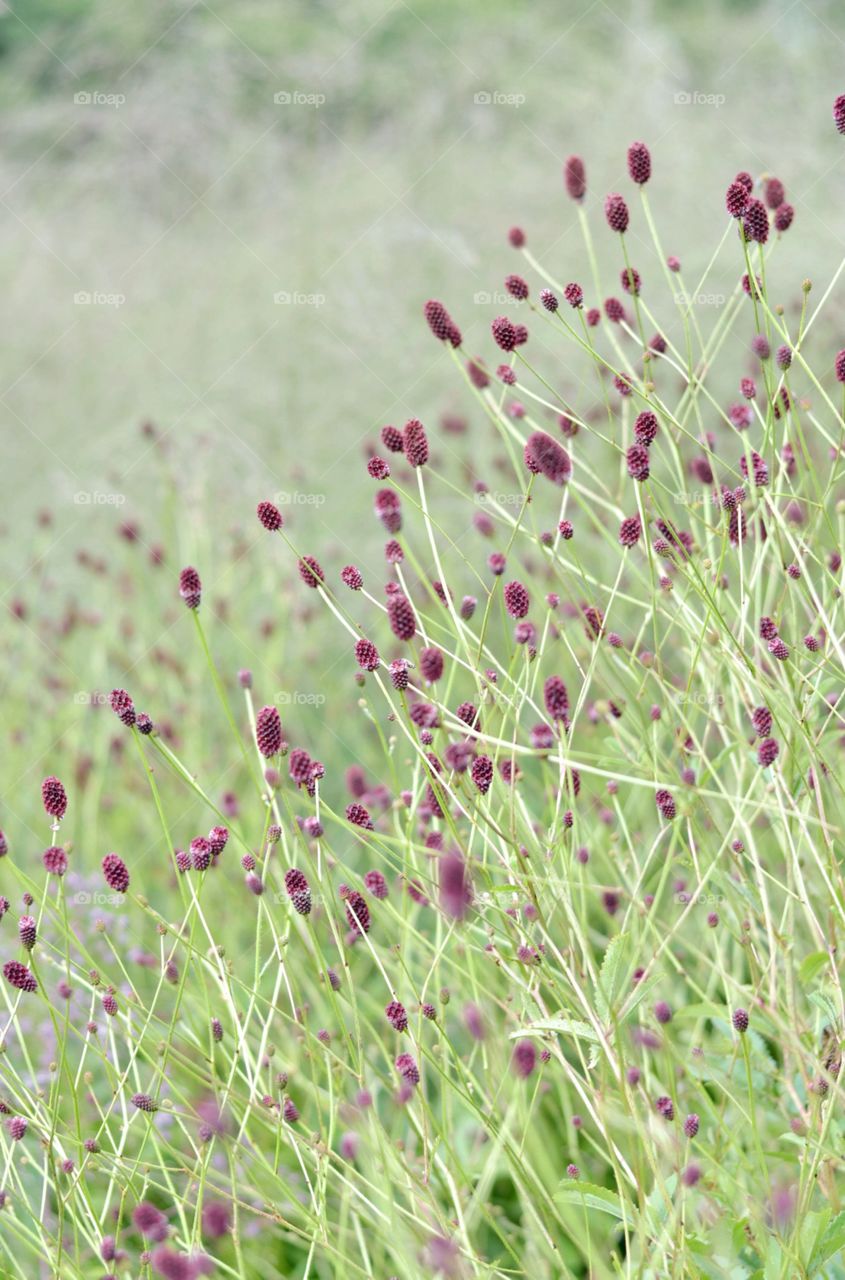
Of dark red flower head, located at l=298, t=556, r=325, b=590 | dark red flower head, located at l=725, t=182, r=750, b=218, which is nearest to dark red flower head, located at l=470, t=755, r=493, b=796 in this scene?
dark red flower head, located at l=298, t=556, r=325, b=590

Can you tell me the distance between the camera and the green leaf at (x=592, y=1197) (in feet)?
4.13

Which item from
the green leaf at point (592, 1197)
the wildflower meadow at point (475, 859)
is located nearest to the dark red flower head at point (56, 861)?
the wildflower meadow at point (475, 859)

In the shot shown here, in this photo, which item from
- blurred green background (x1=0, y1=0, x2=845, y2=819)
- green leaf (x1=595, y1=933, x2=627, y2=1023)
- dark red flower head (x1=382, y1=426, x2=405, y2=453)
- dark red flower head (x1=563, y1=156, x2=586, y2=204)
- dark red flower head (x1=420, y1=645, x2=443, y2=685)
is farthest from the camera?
blurred green background (x1=0, y1=0, x2=845, y2=819)

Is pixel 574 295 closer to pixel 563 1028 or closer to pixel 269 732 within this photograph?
pixel 269 732

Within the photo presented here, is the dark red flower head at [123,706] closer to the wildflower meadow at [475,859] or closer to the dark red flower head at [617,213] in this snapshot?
the wildflower meadow at [475,859]

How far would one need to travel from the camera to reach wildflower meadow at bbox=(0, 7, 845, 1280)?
1279 millimetres

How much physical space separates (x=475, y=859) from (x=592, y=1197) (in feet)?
1.55

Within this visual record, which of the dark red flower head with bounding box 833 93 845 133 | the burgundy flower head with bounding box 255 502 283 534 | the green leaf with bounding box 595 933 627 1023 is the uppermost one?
the dark red flower head with bounding box 833 93 845 133

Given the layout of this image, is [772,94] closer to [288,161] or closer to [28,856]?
[288,161]

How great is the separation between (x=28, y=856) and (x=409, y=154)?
4.85 metres

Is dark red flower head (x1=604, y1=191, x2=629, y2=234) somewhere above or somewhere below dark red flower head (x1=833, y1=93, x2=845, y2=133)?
below

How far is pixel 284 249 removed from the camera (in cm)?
624

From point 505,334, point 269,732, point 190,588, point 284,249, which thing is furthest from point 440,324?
point 284,249

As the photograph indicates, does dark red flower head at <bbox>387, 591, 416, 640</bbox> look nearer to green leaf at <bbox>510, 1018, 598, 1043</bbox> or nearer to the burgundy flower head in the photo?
the burgundy flower head
